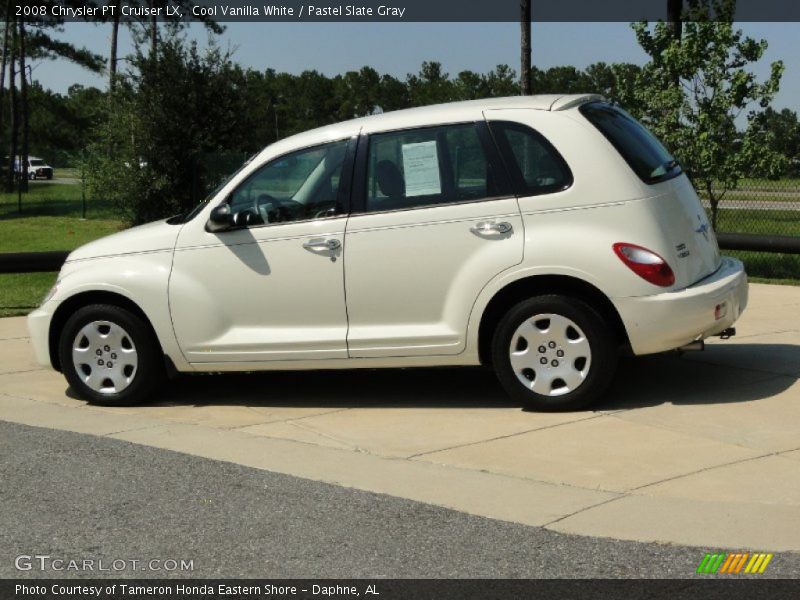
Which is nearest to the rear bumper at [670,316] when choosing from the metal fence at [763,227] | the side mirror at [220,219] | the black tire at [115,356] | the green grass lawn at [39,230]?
the side mirror at [220,219]

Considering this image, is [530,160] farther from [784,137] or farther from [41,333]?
[784,137]

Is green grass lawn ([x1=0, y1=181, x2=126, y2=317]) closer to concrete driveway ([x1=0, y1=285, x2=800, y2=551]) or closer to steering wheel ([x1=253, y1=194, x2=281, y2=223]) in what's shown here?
concrete driveway ([x1=0, y1=285, x2=800, y2=551])

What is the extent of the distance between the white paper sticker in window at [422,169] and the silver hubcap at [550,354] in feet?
3.56

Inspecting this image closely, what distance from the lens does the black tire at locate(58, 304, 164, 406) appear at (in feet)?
28.4

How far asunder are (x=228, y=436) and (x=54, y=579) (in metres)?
2.71

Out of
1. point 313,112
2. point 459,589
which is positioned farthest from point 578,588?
point 313,112

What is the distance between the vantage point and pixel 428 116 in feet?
27.4

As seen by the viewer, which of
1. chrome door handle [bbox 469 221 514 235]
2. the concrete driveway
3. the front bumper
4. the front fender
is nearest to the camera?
the concrete driveway

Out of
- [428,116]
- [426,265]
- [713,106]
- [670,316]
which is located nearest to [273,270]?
[426,265]

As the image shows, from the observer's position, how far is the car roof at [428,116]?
8.22 meters

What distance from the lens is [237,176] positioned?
28.4ft

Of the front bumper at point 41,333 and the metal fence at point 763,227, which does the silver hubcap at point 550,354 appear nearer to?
the front bumper at point 41,333

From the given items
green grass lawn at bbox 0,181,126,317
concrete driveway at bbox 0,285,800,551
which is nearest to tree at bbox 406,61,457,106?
green grass lawn at bbox 0,181,126,317

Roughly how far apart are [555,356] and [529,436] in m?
0.66
